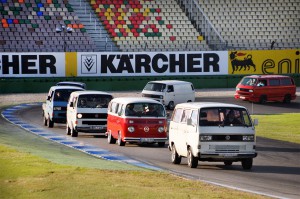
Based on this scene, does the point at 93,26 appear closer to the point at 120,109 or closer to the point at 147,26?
the point at 147,26

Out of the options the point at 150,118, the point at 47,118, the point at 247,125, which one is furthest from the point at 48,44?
the point at 247,125

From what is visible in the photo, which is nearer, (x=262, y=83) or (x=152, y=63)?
(x=262, y=83)

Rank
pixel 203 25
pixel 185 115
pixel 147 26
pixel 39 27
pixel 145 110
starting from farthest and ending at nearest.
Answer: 1. pixel 203 25
2. pixel 147 26
3. pixel 39 27
4. pixel 145 110
5. pixel 185 115

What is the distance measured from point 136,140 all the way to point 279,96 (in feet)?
94.5

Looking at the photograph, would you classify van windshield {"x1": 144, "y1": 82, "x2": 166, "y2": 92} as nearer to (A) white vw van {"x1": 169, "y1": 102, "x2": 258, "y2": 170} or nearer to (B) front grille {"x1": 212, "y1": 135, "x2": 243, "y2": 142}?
(A) white vw van {"x1": 169, "y1": 102, "x2": 258, "y2": 170}

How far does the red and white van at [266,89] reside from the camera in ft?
190

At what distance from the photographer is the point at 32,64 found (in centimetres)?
6631

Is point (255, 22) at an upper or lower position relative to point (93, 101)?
upper

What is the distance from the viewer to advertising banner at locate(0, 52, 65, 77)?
65.4 metres

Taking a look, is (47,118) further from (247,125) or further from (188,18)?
(188,18)

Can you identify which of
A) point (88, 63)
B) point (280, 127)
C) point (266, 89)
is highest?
point (88, 63)

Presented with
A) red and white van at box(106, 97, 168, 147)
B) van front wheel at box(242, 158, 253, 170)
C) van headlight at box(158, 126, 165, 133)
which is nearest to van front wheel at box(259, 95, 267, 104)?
red and white van at box(106, 97, 168, 147)

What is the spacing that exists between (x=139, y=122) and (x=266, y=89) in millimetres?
27824

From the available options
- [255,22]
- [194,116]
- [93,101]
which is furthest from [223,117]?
[255,22]
